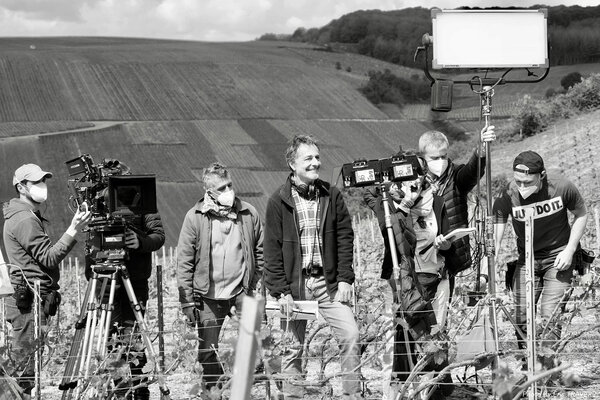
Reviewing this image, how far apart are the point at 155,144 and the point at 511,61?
34989 mm

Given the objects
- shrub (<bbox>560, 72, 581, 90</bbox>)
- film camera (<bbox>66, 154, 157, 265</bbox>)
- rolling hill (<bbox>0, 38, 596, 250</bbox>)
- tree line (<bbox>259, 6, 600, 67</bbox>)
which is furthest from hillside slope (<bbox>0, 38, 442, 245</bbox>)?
film camera (<bbox>66, 154, 157, 265</bbox>)

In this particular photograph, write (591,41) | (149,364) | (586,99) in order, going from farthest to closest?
(591,41) → (586,99) → (149,364)

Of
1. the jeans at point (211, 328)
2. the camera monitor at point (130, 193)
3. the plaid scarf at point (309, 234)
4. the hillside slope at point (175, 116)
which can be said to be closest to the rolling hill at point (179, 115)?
the hillside slope at point (175, 116)

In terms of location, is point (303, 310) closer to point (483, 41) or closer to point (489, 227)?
point (489, 227)

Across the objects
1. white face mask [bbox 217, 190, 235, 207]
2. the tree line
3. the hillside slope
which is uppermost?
the tree line

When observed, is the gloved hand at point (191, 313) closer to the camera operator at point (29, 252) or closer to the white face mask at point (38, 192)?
the camera operator at point (29, 252)

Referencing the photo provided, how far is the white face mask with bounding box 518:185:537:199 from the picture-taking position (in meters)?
6.21

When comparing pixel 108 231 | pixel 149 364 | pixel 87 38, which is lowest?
pixel 149 364

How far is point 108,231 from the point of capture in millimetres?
5926

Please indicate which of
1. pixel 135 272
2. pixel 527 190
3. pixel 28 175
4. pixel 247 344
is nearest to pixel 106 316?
pixel 135 272

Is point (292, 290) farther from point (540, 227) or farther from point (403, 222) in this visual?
point (540, 227)

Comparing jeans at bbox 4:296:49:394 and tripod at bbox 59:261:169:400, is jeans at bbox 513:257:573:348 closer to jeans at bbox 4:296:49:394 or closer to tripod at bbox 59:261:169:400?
tripod at bbox 59:261:169:400

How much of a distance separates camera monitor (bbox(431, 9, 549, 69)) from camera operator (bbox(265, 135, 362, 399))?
1.19 meters

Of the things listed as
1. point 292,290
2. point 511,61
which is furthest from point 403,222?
point 511,61
